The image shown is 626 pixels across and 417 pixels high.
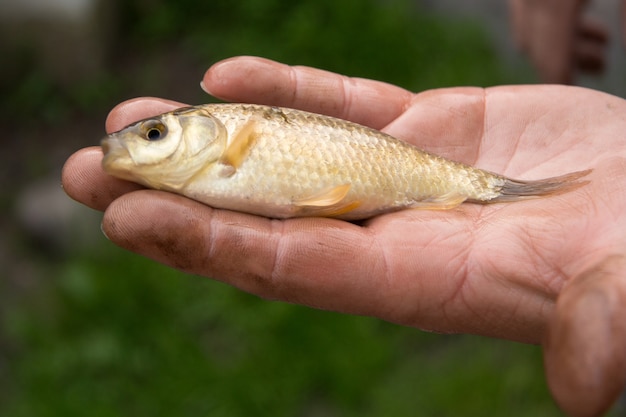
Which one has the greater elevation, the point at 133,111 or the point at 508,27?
the point at 133,111

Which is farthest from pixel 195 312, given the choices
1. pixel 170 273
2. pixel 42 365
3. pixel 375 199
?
pixel 375 199

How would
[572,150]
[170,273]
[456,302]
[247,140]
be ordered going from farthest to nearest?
[170,273], [572,150], [247,140], [456,302]

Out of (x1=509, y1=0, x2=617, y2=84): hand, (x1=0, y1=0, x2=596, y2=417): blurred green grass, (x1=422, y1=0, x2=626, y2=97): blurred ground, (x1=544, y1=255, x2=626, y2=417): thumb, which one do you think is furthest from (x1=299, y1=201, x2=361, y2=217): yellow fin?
(x1=422, y1=0, x2=626, y2=97): blurred ground

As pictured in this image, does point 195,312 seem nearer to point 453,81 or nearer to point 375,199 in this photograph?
point 375,199

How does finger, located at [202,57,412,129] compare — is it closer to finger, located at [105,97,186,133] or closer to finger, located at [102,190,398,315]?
finger, located at [105,97,186,133]

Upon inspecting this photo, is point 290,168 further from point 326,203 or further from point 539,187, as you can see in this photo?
point 539,187

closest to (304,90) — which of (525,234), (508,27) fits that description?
(525,234)
